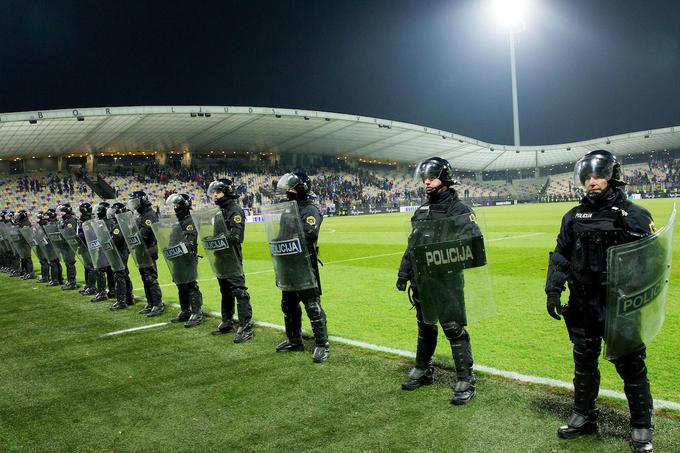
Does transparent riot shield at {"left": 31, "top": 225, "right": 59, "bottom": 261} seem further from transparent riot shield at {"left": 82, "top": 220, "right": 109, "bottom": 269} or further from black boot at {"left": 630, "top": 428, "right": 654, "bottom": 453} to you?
black boot at {"left": 630, "top": 428, "right": 654, "bottom": 453}

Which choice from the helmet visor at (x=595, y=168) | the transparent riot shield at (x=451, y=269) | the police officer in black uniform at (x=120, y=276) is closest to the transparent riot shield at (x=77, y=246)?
the police officer in black uniform at (x=120, y=276)

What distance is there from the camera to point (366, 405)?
4.34m

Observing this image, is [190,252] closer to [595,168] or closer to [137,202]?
[137,202]

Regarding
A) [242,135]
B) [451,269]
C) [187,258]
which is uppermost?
[242,135]

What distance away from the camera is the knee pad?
14.1 feet

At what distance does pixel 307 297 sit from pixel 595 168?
11.0 feet

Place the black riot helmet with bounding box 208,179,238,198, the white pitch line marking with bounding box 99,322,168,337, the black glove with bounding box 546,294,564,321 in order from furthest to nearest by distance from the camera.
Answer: the white pitch line marking with bounding box 99,322,168,337
the black riot helmet with bounding box 208,179,238,198
the black glove with bounding box 546,294,564,321

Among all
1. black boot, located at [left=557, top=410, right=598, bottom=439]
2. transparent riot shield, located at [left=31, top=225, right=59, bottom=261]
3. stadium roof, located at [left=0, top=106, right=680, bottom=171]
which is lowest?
black boot, located at [left=557, top=410, right=598, bottom=439]

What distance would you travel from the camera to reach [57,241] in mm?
12836

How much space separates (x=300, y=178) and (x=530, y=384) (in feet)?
10.7

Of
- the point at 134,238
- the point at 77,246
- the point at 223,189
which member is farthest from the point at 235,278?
the point at 77,246

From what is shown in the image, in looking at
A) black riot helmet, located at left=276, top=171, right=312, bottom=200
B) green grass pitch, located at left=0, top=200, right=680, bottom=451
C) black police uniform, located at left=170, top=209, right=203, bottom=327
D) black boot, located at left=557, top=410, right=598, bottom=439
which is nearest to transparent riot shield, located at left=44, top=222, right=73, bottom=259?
green grass pitch, located at left=0, top=200, right=680, bottom=451

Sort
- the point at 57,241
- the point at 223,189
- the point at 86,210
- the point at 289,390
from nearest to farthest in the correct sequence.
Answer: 1. the point at 289,390
2. the point at 223,189
3. the point at 86,210
4. the point at 57,241

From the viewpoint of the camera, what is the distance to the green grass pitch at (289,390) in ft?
12.4
